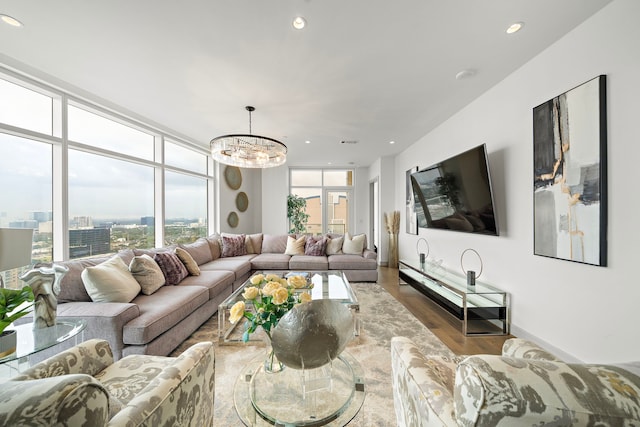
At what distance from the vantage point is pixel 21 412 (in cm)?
48

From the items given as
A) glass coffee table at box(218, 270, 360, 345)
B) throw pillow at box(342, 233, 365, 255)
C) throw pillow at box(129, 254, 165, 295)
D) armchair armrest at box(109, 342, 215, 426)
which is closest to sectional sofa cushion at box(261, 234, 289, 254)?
throw pillow at box(342, 233, 365, 255)

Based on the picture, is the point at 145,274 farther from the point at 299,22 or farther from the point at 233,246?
the point at 299,22

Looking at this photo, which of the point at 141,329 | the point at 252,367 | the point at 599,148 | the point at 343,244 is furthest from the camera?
the point at 343,244

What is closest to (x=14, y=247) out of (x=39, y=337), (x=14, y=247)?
(x=14, y=247)

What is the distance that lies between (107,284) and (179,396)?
1.68 metres

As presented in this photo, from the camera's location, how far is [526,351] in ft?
3.17

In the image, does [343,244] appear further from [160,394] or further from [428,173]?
[160,394]

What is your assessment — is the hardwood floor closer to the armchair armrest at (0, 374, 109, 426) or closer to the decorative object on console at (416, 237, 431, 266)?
the decorative object on console at (416, 237, 431, 266)

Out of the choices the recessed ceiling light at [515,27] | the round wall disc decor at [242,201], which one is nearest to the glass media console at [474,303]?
the recessed ceiling light at [515,27]

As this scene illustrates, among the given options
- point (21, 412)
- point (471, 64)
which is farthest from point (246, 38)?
point (21, 412)

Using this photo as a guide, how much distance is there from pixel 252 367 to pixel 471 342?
215 cm

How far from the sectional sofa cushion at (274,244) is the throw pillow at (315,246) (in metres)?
0.51

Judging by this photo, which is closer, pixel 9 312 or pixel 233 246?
pixel 9 312

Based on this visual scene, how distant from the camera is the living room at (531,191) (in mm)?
1546
